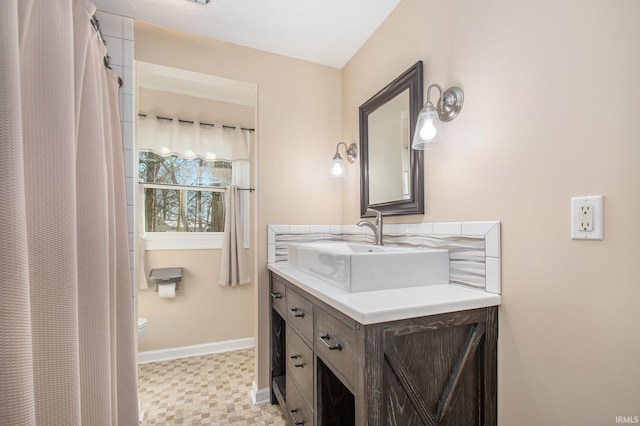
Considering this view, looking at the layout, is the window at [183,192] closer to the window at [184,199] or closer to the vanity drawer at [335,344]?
the window at [184,199]

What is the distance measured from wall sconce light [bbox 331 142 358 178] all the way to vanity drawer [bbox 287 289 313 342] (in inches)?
33.6

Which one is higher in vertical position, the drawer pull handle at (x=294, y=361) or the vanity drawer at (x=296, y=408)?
the drawer pull handle at (x=294, y=361)

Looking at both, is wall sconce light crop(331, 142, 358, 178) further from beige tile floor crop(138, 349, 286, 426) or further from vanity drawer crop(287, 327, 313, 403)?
beige tile floor crop(138, 349, 286, 426)

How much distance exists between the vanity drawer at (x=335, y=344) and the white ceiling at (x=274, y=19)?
160 centimetres

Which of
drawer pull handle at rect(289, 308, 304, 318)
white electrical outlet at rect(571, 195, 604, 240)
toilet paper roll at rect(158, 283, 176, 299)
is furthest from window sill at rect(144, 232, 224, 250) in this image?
white electrical outlet at rect(571, 195, 604, 240)

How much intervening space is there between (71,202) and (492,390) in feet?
4.82

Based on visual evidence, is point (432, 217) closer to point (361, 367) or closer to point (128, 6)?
point (361, 367)

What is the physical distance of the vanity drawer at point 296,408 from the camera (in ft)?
4.32

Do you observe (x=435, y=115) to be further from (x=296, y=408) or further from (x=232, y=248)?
(x=232, y=248)

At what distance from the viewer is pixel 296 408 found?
145 centimetres

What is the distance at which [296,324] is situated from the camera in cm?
142

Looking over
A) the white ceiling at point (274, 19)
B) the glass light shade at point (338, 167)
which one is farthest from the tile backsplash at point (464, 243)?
the white ceiling at point (274, 19)

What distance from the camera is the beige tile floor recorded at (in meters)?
1.73

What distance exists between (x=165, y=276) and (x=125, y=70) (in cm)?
153
